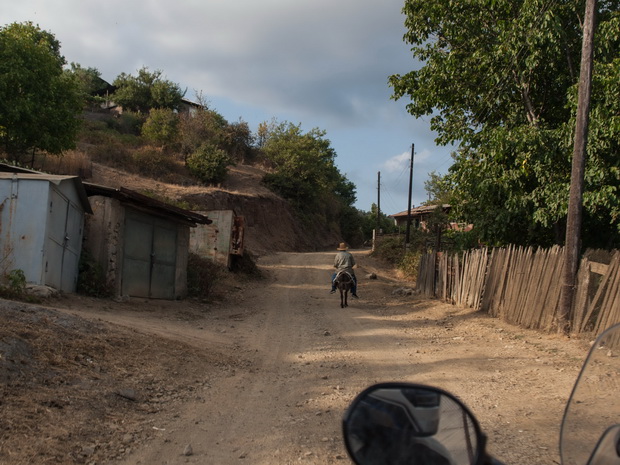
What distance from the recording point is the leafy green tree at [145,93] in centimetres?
5606

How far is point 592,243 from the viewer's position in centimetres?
1368

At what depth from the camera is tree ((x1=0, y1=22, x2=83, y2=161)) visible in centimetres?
2188

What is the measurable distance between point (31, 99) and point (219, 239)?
31.5 feet

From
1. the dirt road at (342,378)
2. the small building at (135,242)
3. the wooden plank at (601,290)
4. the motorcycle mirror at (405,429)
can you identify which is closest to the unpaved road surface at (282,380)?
the dirt road at (342,378)

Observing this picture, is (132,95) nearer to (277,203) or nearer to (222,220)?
(277,203)

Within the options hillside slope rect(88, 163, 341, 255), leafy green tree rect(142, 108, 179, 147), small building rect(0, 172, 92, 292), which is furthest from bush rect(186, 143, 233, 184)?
small building rect(0, 172, 92, 292)

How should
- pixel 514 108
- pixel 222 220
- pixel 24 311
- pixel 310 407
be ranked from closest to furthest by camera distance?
1. pixel 310 407
2. pixel 24 311
3. pixel 514 108
4. pixel 222 220

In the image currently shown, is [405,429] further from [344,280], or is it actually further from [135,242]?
[344,280]

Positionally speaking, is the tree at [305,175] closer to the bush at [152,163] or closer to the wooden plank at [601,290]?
the bush at [152,163]

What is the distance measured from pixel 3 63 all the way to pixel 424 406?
24.6 m

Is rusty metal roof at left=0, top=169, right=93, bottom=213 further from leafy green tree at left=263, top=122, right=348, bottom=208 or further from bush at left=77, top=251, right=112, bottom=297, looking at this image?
leafy green tree at left=263, top=122, right=348, bottom=208

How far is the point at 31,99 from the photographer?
22.5 metres

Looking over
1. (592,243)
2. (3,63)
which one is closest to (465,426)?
(592,243)

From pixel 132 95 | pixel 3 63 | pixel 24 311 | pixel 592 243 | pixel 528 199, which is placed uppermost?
pixel 132 95
